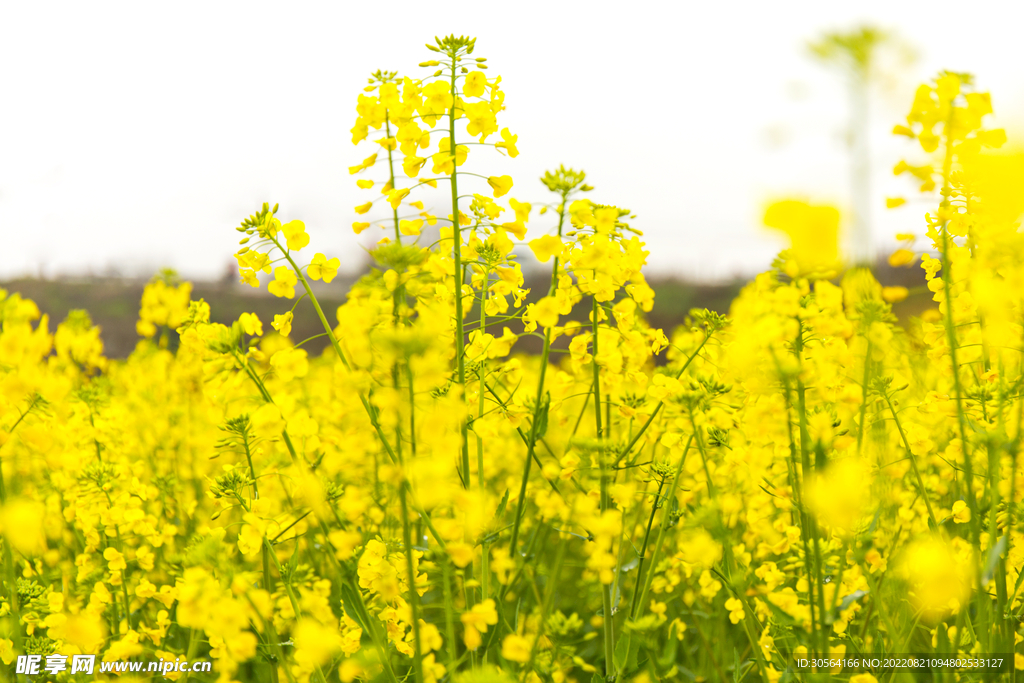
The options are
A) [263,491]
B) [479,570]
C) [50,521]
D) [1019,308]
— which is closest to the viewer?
[1019,308]

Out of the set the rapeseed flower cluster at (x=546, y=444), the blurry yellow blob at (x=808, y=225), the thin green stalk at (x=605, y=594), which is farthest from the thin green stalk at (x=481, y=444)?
the blurry yellow blob at (x=808, y=225)

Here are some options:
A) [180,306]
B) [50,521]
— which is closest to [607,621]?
[50,521]

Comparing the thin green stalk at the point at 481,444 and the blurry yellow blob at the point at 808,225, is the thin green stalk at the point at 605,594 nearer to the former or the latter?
the thin green stalk at the point at 481,444

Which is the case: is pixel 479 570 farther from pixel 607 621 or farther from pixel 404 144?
pixel 404 144

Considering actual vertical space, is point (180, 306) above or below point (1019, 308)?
above

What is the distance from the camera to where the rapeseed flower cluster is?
131 cm

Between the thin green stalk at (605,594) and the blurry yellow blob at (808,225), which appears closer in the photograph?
the blurry yellow blob at (808,225)

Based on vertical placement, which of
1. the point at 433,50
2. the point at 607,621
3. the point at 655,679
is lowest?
the point at 655,679

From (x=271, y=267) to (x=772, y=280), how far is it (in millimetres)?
1295

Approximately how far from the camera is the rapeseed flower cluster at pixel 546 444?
1.31m

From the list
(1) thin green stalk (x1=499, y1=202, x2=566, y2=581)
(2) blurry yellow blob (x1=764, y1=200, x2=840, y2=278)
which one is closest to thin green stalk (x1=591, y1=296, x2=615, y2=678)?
(1) thin green stalk (x1=499, y1=202, x2=566, y2=581)

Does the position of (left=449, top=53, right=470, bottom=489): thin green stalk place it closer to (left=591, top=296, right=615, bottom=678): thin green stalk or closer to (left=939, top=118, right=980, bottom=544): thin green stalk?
(left=591, top=296, right=615, bottom=678): thin green stalk

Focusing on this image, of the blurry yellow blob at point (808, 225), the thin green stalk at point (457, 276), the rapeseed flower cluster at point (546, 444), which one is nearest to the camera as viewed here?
the blurry yellow blob at point (808, 225)

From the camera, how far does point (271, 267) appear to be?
1834mm
